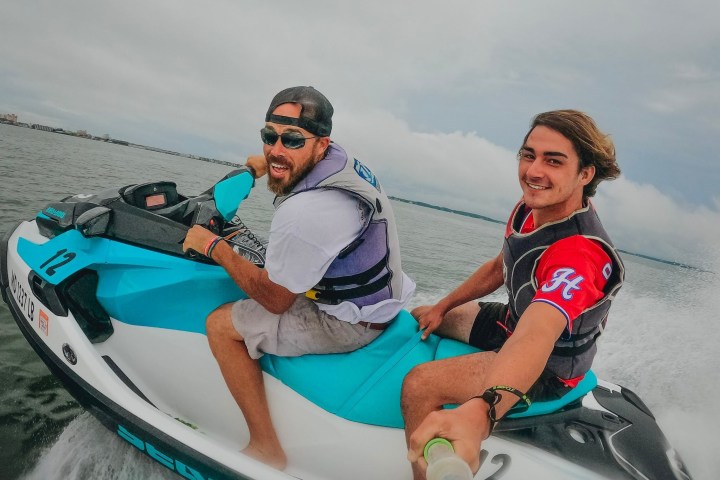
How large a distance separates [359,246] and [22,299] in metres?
2.14

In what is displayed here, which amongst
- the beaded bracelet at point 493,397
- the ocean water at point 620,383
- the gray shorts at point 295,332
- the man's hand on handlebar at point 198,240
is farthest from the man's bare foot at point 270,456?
the beaded bracelet at point 493,397

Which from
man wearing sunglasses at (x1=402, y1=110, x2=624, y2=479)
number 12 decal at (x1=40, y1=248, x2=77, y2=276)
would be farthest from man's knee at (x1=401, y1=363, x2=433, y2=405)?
number 12 decal at (x1=40, y1=248, x2=77, y2=276)

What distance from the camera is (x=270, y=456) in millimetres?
2068

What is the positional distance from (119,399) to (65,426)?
46.0 inches

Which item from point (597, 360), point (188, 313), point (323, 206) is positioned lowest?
point (597, 360)

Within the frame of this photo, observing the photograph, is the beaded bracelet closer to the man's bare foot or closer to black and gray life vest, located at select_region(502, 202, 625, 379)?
black and gray life vest, located at select_region(502, 202, 625, 379)

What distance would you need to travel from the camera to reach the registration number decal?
8.14 ft

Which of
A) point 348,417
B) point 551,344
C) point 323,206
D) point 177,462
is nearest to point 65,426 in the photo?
point 177,462

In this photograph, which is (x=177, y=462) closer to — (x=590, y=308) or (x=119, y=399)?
(x=119, y=399)

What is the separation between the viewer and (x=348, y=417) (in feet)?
6.39

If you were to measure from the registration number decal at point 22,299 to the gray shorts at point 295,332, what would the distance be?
54.3 inches

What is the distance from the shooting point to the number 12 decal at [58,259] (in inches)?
92.0

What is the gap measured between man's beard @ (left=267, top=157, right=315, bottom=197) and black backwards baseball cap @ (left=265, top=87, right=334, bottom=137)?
17 centimetres

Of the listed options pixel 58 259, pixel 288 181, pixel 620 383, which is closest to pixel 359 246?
pixel 288 181
